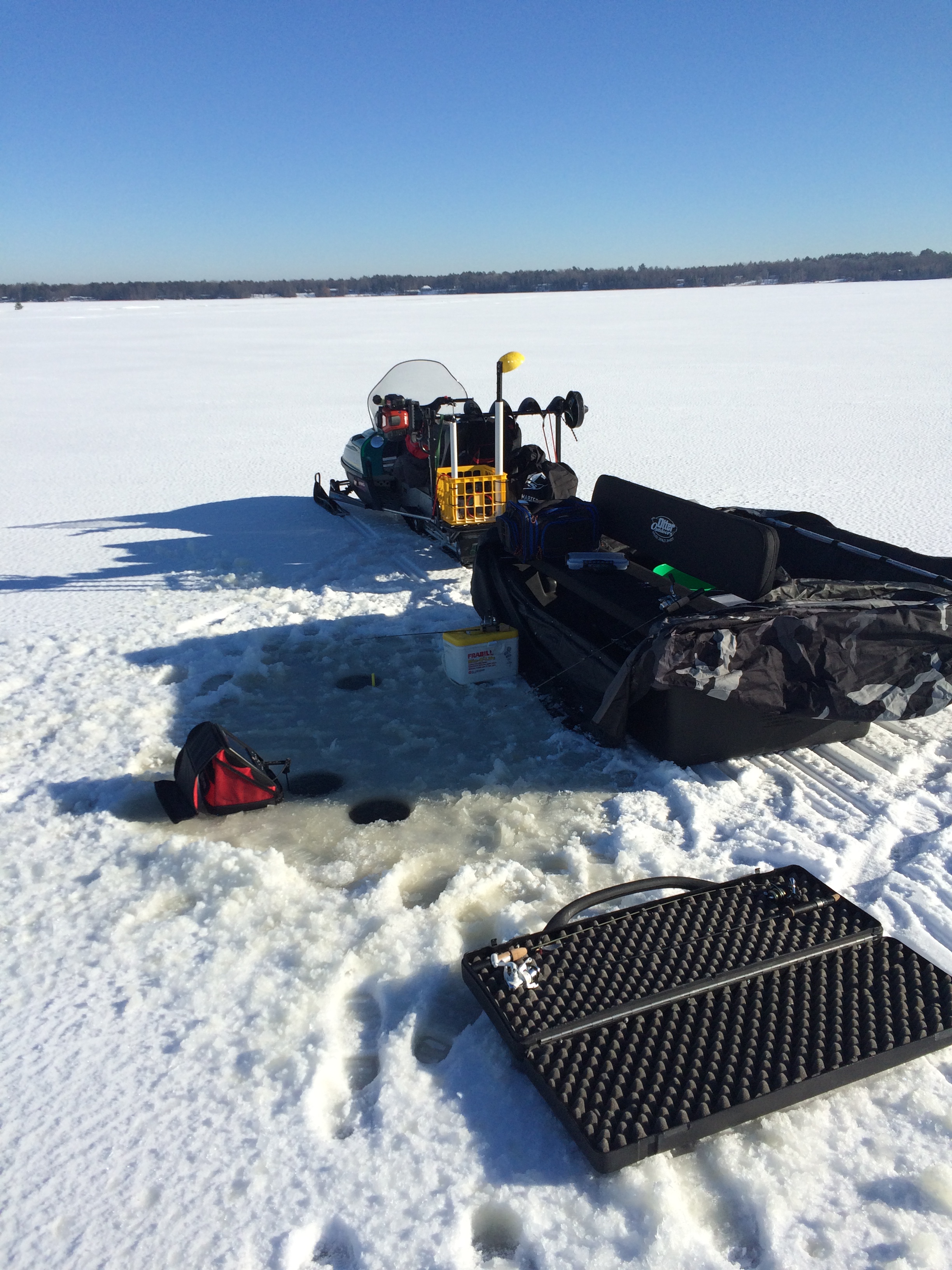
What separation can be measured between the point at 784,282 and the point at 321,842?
83205mm

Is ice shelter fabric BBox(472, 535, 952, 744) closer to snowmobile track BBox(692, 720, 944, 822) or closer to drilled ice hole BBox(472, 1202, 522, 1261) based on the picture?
snowmobile track BBox(692, 720, 944, 822)

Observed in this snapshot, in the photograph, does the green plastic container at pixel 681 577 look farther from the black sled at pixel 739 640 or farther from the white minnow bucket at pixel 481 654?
the white minnow bucket at pixel 481 654

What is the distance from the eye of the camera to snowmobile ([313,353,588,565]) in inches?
252

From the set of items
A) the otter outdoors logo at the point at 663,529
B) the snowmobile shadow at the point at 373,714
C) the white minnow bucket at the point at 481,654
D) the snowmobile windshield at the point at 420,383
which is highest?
the snowmobile windshield at the point at 420,383

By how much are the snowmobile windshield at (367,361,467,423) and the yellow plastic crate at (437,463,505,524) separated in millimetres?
1870

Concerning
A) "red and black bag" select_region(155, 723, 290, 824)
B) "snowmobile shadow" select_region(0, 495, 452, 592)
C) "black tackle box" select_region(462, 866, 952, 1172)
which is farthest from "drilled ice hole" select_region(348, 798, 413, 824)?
"snowmobile shadow" select_region(0, 495, 452, 592)

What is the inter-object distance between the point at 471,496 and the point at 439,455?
0.40 metres

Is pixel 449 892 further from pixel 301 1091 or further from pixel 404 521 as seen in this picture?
pixel 404 521

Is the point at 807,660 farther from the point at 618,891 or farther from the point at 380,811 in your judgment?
the point at 380,811

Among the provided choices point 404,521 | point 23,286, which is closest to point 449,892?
point 404,521

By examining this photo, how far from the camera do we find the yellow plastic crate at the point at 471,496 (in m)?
6.45

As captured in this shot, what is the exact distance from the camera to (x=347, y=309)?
50.7 m

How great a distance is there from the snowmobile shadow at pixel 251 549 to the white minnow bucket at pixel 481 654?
1.62 meters

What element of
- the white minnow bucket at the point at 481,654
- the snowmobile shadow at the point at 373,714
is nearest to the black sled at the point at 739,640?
the white minnow bucket at the point at 481,654
